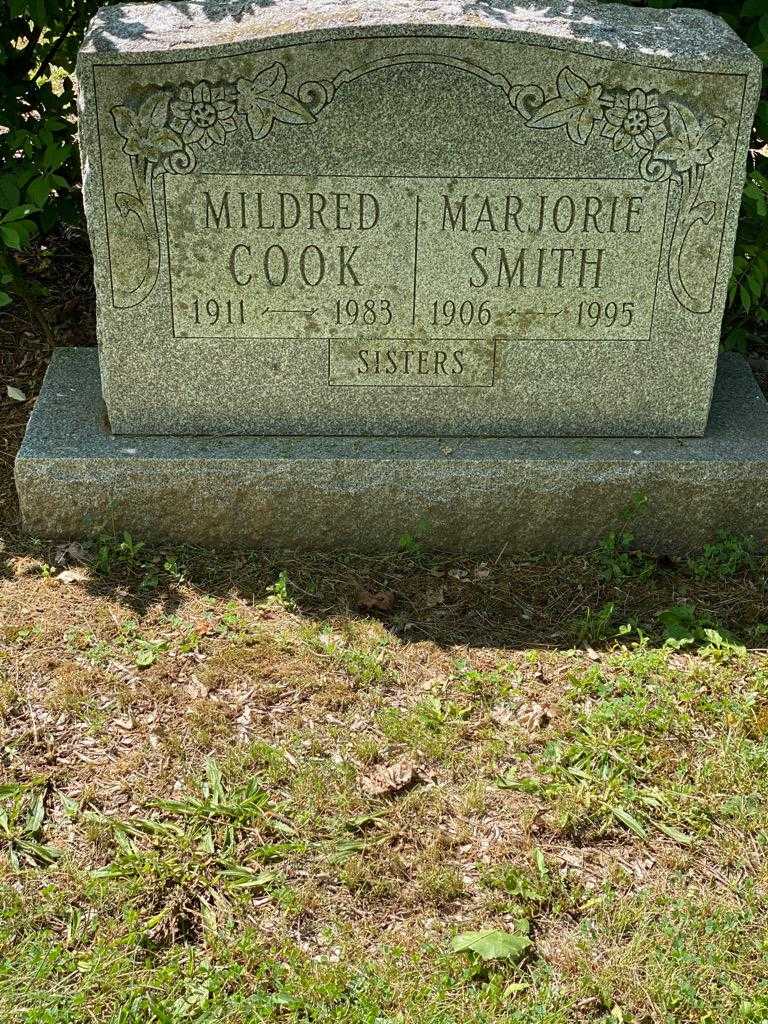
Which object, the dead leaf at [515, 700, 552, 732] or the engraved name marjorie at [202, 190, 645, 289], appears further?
the engraved name marjorie at [202, 190, 645, 289]

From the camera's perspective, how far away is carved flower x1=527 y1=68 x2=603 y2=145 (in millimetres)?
3885

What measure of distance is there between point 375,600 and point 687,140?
1.78m

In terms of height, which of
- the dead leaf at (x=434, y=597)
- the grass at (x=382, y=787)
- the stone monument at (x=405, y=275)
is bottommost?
the dead leaf at (x=434, y=597)

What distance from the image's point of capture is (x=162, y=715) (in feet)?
11.6

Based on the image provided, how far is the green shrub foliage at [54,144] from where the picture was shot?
446 centimetres

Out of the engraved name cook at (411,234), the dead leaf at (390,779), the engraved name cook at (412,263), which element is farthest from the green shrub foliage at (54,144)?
the dead leaf at (390,779)

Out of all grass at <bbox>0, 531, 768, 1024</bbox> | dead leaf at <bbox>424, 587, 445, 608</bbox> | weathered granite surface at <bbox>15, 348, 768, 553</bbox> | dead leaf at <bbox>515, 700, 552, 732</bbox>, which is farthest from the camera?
weathered granite surface at <bbox>15, 348, 768, 553</bbox>

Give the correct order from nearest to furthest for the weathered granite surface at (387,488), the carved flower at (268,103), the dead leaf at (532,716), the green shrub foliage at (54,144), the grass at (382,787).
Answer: the grass at (382,787) → the dead leaf at (532,716) → the carved flower at (268,103) → the weathered granite surface at (387,488) → the green shrub foliage at (54,144)

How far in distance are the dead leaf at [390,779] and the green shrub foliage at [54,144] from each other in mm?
2236

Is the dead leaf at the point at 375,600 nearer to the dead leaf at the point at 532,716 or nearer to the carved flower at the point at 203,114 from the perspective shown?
the dead leaf at the point at 532,716

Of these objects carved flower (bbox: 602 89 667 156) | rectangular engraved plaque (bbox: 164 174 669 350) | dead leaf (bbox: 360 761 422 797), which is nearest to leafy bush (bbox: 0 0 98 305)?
rectangular engraved plaque (bbox: 164 174 669 350)

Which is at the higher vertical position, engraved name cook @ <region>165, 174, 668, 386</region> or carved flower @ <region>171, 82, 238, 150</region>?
carved flower @ <region>171, 82, 238, 150</region>

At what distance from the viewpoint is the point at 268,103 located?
3.87 meters

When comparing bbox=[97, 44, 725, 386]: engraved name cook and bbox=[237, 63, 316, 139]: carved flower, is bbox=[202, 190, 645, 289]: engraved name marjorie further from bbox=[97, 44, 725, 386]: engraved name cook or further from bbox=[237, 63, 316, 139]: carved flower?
bbox=[237, 63, 316, 139]: carved flower
